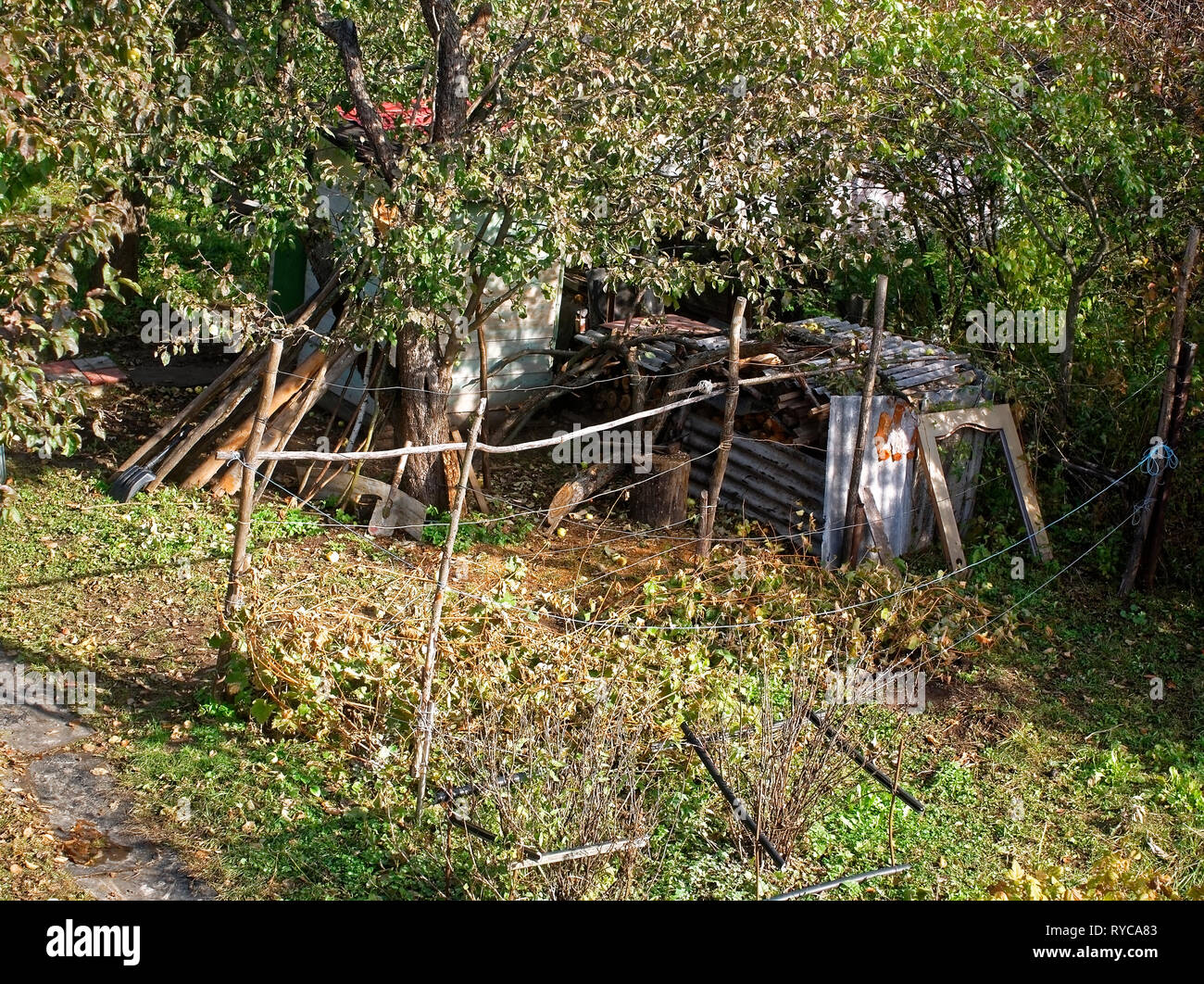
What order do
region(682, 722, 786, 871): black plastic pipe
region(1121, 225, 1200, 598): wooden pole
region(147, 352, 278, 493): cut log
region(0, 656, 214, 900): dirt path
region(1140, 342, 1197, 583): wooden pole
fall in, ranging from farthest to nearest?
region(147, 352, 278, 493): cut log → region(1140, 342, 1197, 583): wooden pole → region(1121, 225, 1200, 598): wooden pole → region(682, 722, 786, 871): black plastic pipe → region(0, 656, 214, 900): dirt path

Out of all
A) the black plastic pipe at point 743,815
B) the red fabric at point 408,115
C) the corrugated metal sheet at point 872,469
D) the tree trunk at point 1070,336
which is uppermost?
the red fabric at point 408,115

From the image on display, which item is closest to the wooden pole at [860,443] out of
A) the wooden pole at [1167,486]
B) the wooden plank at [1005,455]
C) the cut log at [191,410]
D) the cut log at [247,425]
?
the wooden plank at [1005,455]

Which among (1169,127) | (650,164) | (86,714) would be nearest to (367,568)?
(86,714)

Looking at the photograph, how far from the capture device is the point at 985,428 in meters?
10.0

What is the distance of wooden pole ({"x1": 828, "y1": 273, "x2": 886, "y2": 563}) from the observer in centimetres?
859

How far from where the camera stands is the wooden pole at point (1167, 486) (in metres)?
9.18

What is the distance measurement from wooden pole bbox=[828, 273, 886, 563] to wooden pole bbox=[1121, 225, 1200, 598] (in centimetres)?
225

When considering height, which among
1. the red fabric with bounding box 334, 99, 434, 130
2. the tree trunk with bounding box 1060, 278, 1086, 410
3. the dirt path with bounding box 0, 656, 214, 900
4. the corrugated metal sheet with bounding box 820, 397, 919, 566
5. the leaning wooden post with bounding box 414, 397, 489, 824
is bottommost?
the dirt path with bounding box 0, 656, 214, 900

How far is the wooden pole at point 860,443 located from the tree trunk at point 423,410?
10.9 feet

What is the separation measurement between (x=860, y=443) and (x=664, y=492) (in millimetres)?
1828

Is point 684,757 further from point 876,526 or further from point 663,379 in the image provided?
point 663,379

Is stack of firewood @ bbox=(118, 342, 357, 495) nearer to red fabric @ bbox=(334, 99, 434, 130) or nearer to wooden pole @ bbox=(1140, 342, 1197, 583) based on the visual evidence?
red fabric @ bbox=(334, 99, 434, 130)

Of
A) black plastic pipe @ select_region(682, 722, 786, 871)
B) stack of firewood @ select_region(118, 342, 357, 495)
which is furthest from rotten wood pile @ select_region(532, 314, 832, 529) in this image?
black plastic pipe @ select_region(682, 722, 786, 871)

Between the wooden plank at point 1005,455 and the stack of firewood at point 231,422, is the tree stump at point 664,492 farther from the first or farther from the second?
the stack of firewood at point 231,422
